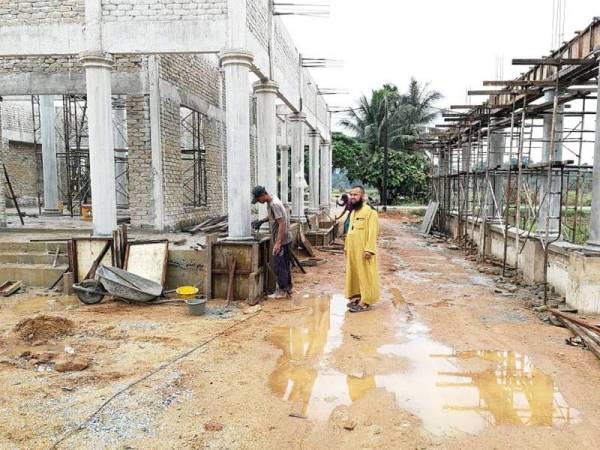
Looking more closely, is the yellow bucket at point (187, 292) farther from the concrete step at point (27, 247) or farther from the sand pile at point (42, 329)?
the concrete step at point (27, 247)

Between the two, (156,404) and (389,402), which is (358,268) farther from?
(156,404)

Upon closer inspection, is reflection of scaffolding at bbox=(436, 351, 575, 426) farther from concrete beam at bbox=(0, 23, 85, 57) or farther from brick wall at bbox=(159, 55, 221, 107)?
brick wall at bbox=(159, 55, 221, 107)

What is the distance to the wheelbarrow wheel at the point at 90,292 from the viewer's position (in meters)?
8.07

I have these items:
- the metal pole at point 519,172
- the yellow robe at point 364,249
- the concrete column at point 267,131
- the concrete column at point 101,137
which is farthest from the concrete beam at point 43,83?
the metal pole at point 519,172

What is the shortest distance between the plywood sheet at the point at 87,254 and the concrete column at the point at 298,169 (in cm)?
679

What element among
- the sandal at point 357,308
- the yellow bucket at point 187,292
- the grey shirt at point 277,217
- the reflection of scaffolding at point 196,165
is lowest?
the sandal at point 357,308

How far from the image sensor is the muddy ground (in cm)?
387

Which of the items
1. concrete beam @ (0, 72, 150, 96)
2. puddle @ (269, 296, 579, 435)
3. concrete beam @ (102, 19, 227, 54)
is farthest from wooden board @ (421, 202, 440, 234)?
puddle @ (269, 296, 579, 435)

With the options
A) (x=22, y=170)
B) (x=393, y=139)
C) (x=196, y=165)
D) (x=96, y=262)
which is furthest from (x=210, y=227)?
(x=393, y=139)

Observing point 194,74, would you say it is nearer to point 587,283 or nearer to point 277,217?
point 277,217

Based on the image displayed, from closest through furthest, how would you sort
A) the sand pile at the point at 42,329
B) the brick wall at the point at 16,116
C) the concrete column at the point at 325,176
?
1. the sand pile at the point at 42,329
2. the brick wall at the point at 16,116
3. the concrete column at the point at 325,176

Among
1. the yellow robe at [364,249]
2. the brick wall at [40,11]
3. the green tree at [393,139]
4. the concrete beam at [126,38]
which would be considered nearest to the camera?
the yellow robe at [364,249]

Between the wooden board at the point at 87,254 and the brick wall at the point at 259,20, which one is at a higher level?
the brick wall at the point at 259,20

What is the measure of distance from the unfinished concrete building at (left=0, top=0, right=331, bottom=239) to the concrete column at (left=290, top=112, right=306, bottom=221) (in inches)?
1.7
